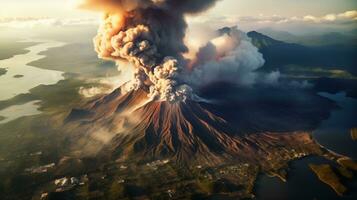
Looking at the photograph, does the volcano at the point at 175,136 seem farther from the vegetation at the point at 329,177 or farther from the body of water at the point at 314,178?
the vegetation at the point at 329,177

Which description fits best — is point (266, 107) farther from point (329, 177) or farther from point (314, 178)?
point (329, 177)

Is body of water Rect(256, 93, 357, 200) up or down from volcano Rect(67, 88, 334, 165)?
down

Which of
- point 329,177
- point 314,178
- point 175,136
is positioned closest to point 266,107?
point 175,136

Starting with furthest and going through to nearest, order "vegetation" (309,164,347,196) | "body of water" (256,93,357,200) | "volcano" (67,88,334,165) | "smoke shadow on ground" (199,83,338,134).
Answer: "smoke shadow on ground" (199,83,338,134) < "volcano" (67,88,334,165) < "vegetation" (309,164,347,196) < "body of water" (256,93,357,200)

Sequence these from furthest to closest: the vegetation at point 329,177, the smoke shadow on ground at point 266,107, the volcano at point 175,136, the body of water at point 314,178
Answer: the smoke shadow on ground at point 266,107, the volcano at point 175,136, the vegetation at point 329,177, the body of water at point 314,178

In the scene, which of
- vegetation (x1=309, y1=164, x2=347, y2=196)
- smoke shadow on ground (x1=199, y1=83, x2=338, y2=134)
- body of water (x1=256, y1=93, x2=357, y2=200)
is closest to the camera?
body of water (x1=256, y1=93, x2=357, y2=200)

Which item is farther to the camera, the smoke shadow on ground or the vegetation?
the smoke shadow on ground

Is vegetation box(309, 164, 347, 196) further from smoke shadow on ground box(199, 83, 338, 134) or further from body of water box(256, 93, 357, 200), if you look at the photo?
smoke shadow on ground box(199, 83, 338, 134)
